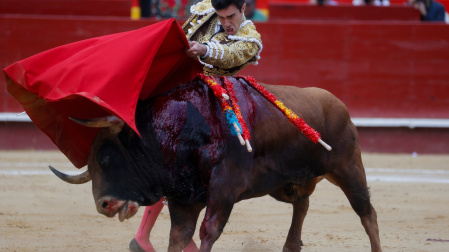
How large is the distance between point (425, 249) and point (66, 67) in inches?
86.0

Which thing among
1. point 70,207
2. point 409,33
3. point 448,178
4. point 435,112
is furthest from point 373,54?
point 70,207

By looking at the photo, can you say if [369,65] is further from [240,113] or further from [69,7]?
[240,113]

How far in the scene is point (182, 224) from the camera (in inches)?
120

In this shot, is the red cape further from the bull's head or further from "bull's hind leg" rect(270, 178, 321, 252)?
"bull's hind leg" rect(270, 178, 321, 252)

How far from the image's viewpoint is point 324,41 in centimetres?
781

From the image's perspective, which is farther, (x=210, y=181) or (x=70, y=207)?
(x=70, y=207)

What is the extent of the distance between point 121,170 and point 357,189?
1209 millimetres

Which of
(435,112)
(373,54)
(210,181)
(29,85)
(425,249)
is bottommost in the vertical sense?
(435,112)

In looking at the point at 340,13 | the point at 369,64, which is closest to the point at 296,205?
the point at 369,64

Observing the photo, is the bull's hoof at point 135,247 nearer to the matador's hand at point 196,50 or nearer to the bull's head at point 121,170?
the bull's head at point 121,170

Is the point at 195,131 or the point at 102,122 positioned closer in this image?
the point at 102,122

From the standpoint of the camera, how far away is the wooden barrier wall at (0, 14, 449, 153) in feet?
25.5

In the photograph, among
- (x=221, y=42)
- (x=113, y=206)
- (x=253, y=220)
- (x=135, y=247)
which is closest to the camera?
(x=113, y=206)

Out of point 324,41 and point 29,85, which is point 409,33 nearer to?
point 324,41
